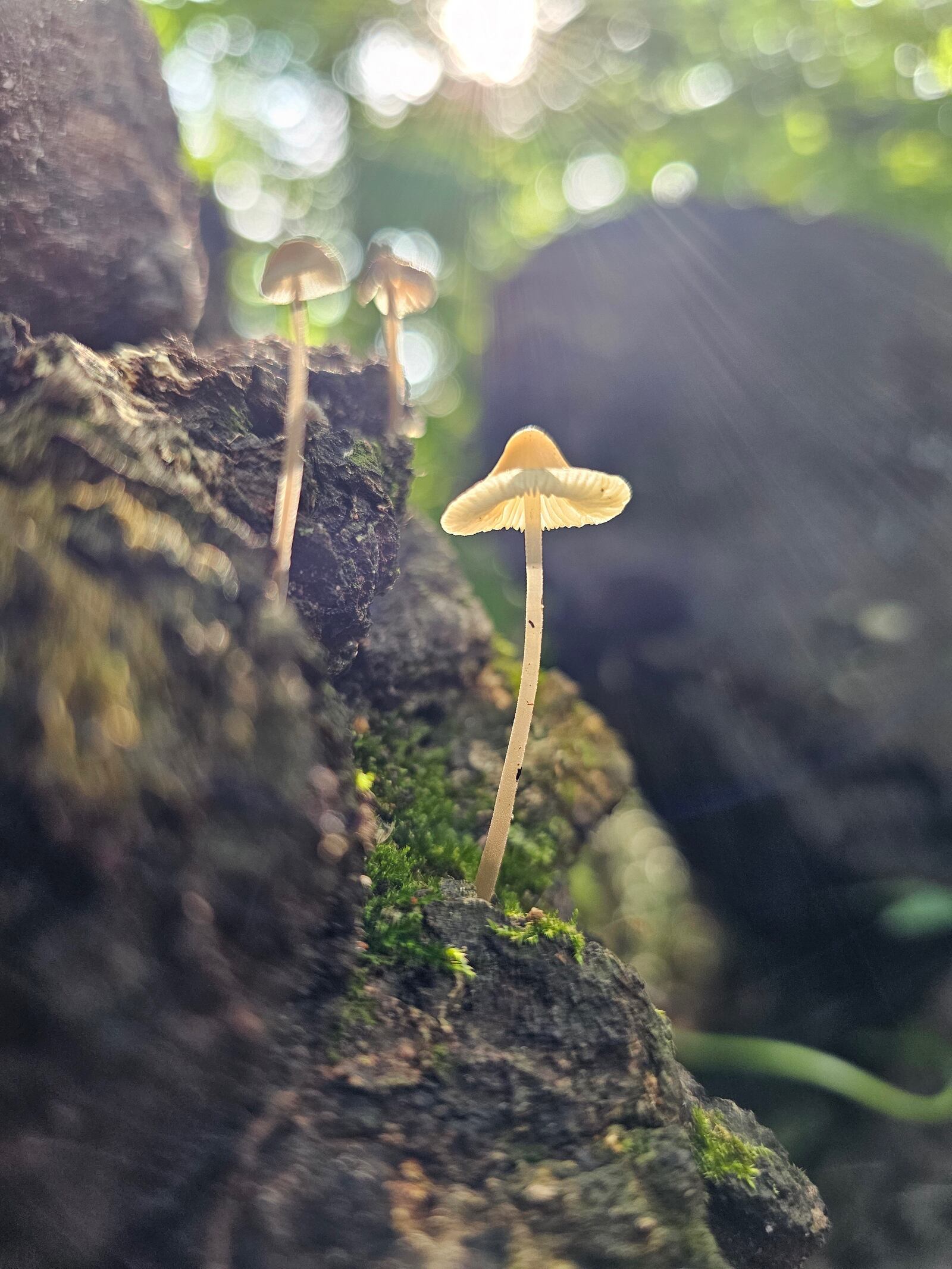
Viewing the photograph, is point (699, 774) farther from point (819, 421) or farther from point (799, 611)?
point (819, 421)

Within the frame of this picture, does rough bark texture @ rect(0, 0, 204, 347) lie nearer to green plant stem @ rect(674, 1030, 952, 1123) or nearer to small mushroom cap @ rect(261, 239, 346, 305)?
small mushroom cap @ rect(261, 239, 346, 305)

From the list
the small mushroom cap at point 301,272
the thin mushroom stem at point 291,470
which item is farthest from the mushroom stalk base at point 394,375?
the thin mushroom stem at point 291,470

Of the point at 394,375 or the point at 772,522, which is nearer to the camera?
the point at 394,375

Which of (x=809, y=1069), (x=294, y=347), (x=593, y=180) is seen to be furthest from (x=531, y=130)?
(x=809, y=1069)

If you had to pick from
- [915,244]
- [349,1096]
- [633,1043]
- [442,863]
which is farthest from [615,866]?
[915,244]

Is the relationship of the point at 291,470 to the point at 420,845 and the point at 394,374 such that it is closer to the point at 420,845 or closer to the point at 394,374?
the point at 394,374

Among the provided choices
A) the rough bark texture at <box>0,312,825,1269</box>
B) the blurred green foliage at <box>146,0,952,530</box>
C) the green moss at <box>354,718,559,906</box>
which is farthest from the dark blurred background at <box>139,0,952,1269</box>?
the rough bark texture at <box>0,312,825,1269</box>
